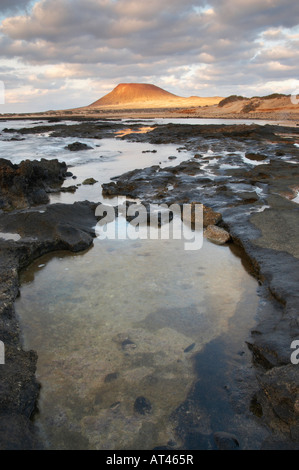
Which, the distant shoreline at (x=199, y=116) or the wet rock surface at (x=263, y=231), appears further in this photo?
the distant shoreline at (x=199, y=116)

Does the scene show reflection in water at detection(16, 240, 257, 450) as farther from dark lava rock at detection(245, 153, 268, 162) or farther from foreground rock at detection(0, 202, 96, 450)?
dark lava rock at detection(245, 153, 268, 162)

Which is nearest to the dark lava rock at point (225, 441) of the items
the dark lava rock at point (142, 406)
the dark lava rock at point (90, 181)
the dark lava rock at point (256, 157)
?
the dark lava rock at point (142, 406)

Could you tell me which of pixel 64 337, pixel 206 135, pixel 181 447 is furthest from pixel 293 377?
pixel 206 135

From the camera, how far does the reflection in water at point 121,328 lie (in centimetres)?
250

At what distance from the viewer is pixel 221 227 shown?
251 inches

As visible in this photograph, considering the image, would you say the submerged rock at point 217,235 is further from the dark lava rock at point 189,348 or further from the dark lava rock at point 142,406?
the dark lava rock at point 142,406

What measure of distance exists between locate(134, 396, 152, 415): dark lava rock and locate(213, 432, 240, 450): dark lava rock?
0.53m

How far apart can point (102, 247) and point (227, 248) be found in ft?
6.91

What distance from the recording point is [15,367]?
2.78m
